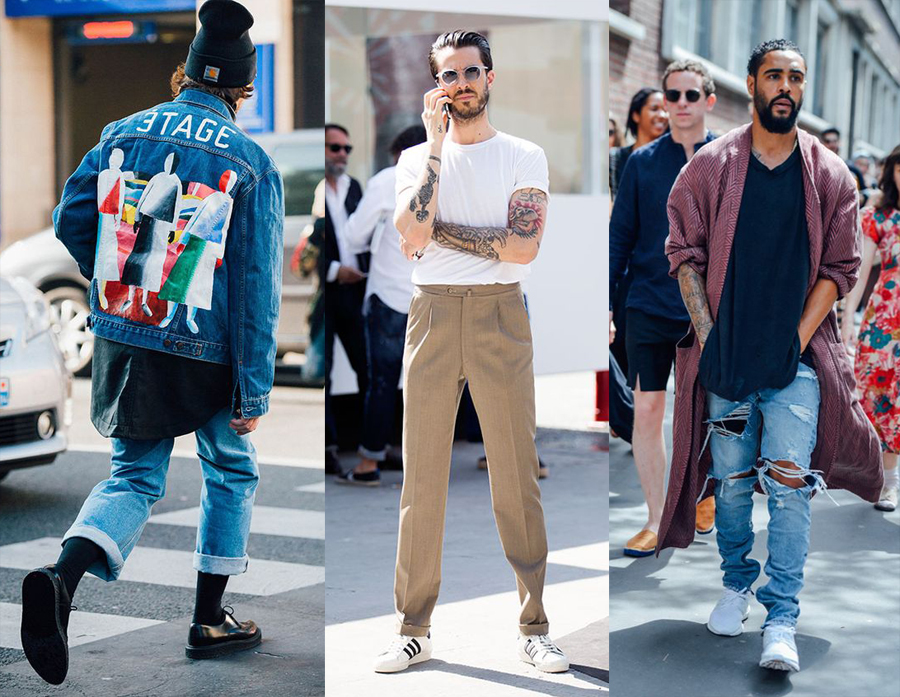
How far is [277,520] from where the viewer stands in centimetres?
633

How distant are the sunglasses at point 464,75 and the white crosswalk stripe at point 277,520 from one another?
2.91 meters

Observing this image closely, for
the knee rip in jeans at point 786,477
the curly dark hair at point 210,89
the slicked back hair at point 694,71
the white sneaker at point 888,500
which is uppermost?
the slicked back hair at point 694,71

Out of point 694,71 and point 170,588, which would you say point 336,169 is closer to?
point 694,71

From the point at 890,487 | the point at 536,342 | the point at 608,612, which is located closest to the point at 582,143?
the point at 536,342

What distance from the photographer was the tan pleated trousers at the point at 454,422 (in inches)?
152

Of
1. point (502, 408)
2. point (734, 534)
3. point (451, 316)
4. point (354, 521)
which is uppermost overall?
point (451, 316)

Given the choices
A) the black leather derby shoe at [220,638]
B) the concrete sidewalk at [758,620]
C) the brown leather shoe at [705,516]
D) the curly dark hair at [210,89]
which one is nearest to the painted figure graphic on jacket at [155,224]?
the curly dark hair at [210,89]

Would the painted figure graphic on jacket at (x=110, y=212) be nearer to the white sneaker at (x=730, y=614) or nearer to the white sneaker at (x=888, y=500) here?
the white sneaker at (x=730, y=614)

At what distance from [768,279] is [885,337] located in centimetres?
294

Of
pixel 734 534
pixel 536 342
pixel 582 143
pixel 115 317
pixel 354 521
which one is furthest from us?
pixel 582 143

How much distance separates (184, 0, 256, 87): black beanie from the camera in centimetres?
357

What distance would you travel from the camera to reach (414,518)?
4.05 meters

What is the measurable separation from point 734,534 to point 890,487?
100 inches

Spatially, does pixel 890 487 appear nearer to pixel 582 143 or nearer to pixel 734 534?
pixel 734 534
